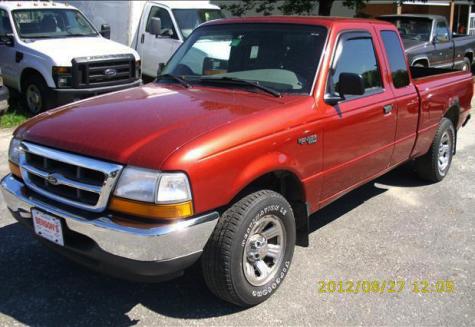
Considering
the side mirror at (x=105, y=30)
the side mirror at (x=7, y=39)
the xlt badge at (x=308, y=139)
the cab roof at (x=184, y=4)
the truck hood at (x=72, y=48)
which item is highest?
the cab roof at (x=184, y=4)

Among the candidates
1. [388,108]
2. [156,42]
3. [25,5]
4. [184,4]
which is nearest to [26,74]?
[25,5]

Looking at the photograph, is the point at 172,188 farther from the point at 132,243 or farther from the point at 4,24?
the point at 4,24

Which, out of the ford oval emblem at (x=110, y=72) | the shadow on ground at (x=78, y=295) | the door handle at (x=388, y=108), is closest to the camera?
the shadow on ground at (x=78, y=295)

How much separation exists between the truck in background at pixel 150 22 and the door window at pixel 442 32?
5248mm

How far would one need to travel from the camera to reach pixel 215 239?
302cm

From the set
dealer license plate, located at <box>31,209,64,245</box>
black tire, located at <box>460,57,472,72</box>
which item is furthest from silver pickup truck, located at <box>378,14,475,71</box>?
dealer license plate, located at <box>31,209,64,245</box>

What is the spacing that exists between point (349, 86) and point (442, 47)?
9973 millimetres

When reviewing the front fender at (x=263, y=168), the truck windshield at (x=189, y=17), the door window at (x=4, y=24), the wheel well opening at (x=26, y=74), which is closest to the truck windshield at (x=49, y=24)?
the door window at (x=4, y=24)

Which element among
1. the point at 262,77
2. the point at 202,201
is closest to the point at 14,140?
the point at 202,201

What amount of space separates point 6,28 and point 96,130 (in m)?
7.32

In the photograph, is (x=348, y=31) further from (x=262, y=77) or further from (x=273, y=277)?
(x=273, y=277)

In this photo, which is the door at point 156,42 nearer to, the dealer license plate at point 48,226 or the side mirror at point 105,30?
the side mirror at point 105,30

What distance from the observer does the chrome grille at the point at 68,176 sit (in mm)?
2865

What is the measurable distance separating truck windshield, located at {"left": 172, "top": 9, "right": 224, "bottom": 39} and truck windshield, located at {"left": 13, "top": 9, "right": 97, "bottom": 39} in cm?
182
